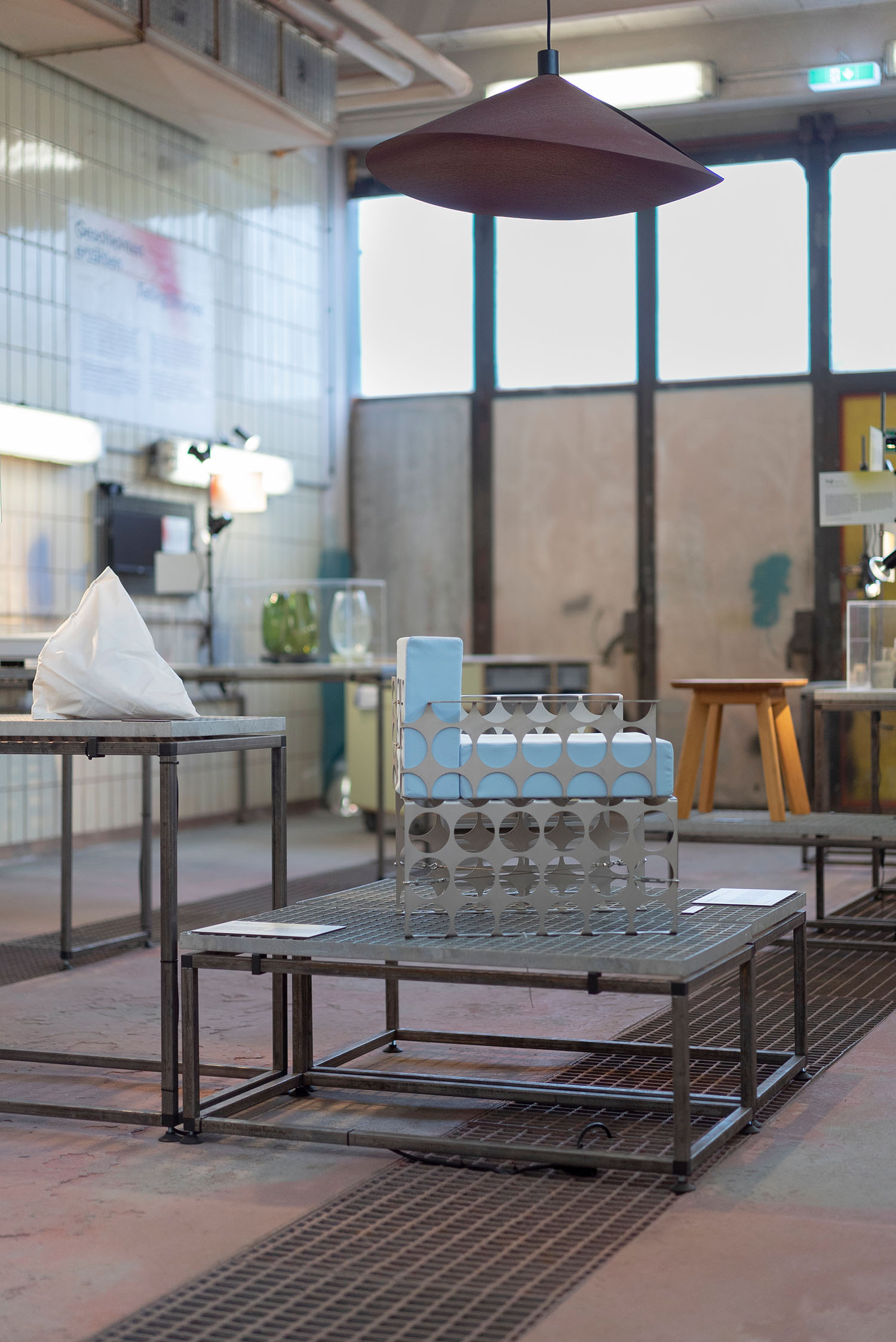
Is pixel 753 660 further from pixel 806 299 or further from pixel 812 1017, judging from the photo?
pixel 812 1017

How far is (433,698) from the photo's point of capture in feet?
9.62

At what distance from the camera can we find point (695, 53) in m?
8.24

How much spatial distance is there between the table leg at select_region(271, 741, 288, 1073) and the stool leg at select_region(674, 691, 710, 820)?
2.38 metres

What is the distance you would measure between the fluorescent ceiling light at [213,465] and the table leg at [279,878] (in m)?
4.31

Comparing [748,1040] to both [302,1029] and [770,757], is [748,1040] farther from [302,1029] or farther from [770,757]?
[770,757]

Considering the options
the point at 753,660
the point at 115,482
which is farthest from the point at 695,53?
the point at 115,482

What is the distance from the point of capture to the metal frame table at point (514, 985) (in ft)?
8.13

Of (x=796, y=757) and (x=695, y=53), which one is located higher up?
(x=695, y=53)

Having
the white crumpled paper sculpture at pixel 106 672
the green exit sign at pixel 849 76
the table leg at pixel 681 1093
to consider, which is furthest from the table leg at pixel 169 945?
the green exit sign at pixel 849 76

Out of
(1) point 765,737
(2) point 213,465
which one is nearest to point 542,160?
(1) point 765,737

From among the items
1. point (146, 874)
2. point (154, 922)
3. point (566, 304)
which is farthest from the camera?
point (566, 304)

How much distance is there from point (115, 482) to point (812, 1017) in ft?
15.3

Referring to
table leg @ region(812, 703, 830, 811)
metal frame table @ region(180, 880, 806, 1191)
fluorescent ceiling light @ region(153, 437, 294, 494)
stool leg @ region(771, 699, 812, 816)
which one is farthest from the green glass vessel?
metal frame table @ region(180, 880, 806, 1191)

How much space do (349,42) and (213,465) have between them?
7.06ft
